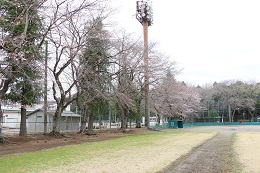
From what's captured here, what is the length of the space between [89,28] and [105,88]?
6.31m

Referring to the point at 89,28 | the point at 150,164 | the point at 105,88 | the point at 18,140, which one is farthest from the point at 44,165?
the point at 105,88

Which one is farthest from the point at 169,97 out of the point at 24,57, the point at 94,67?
the point at 24,57

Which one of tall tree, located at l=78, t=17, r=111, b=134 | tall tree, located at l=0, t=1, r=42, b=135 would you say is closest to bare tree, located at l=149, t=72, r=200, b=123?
tall tree, located at l=78, t=17, r=111, b=134

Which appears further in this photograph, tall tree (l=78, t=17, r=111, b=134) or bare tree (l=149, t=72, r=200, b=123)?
bare tree (l=149, t=72, r=200, b=123)

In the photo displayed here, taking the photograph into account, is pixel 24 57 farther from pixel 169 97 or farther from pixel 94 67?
pixel 169 97

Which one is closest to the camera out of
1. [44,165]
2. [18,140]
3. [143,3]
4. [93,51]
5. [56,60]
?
[44,165]

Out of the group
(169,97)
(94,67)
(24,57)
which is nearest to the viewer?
(24,57)

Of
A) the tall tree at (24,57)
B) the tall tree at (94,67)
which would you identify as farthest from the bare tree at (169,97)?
the tall tree at (24,57)

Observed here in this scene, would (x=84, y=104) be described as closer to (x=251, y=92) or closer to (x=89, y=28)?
(x=89, y=28)

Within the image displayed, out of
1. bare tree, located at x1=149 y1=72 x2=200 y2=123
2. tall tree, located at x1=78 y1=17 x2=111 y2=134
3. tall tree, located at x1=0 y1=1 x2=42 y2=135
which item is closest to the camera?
tall tree, located at x1=0 y1=1 x2=42 y2=135

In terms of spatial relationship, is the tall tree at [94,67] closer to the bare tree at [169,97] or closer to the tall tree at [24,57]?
the tall tree at [24,57]

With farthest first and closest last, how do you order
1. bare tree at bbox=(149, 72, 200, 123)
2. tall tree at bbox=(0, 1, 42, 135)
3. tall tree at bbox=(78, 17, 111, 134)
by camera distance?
bare tree at bbox=(149, 72, 200, 123)
tall tree at bbox=(78, 17, 111, 134)
tall tree at bbox=(0, 1, 42, 135)

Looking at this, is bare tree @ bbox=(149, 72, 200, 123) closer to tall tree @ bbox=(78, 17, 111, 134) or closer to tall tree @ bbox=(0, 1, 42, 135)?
tall tree @ bbox=(78, 17, 111, 134)

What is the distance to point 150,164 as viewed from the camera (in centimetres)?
1155
